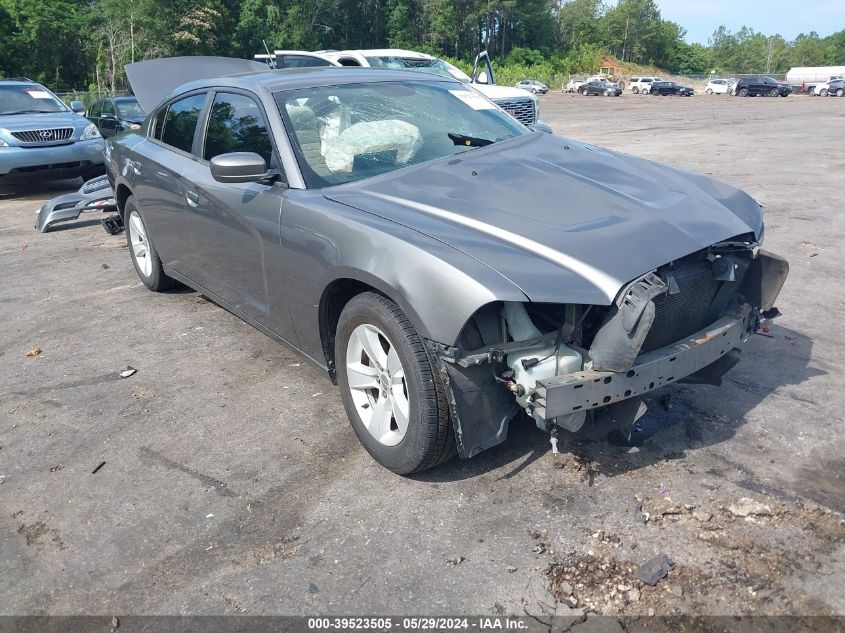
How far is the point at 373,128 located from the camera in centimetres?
411

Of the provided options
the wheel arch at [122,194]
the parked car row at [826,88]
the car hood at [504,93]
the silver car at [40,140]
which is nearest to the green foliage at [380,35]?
the parked car row at [826,88]

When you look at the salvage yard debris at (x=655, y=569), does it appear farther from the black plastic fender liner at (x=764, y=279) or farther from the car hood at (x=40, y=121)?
the car hood at (x=40, y=121)

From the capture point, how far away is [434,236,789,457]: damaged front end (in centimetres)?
284

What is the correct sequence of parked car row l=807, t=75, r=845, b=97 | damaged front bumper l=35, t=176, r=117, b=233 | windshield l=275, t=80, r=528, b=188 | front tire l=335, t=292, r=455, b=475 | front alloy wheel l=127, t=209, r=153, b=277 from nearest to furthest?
front tire l=335, t=292, r=455, b=475 → windshield l=275, t=80, r=528, b=188 → front alloy wheel l=127, t=209, r=153, b=277 → damaged front bumper l=35, t=176, r=117, b=233 → parked car row l=807, t=75, r=845, b=97

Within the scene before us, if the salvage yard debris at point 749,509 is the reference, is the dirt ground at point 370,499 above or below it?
below

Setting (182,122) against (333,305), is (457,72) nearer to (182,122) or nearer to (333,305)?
(182,122)

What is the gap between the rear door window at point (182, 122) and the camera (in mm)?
4986

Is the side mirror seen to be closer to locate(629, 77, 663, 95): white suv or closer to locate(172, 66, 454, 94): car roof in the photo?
locate(172, 66, 454, 94): car roof

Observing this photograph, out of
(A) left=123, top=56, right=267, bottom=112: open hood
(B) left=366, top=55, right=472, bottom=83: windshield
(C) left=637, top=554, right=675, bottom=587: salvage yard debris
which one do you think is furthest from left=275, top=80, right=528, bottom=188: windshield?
(B) left=366, top=55, right=472, bottom=83: windshield

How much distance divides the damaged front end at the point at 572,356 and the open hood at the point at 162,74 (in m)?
5.90

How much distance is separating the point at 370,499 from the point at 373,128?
2.07 m

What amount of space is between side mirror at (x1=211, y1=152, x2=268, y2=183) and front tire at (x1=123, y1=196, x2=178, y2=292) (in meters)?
2.31

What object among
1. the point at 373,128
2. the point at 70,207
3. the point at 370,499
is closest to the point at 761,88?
the point at 70,207

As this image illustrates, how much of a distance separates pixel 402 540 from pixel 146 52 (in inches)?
2354
